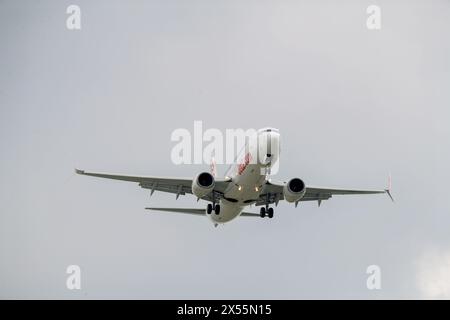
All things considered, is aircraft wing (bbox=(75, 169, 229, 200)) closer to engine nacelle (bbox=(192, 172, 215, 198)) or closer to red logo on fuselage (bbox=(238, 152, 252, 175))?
engine nacelle (bbox=(192, 172, 215, 198))

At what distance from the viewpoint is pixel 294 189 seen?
140ft

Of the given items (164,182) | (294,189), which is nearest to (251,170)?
(294,189)

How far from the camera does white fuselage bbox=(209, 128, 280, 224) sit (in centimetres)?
3916

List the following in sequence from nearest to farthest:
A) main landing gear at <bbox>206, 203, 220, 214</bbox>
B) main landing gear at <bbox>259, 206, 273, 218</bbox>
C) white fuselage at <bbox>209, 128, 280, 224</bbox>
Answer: white fuselage at <bbox>209, 128, 280, 224</bbox> < main landing gear at <bbox>206, 203, 220, 214</bbox> < main landing gear at <bbox>259, 206, 273, 218</bbox>

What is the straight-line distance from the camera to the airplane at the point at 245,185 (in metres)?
39.5

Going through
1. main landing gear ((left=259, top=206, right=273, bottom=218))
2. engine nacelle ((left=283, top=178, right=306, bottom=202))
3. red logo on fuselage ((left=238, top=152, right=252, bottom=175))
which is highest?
red logo on fuselage ((left=238, top=152, right=252, bottom=175))

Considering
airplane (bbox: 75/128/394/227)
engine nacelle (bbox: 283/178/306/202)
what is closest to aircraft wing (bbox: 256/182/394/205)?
airplane (bbox: 75/128/394/227)

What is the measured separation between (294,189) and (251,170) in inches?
163

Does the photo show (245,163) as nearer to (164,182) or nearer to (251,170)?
(251,170)

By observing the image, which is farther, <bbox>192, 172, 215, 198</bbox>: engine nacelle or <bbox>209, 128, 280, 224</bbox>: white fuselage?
<bbox>192, 172, 215, 198</bbox>: engine nacelle

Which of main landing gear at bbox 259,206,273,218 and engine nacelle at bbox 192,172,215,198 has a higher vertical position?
engine nacelle at bbox 192,172,215,198

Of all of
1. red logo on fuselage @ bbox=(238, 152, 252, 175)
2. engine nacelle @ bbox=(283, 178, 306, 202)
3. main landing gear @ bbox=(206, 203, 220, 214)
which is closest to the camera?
red logo on fuselage @ bbox=(238, 152, 252, 175)
